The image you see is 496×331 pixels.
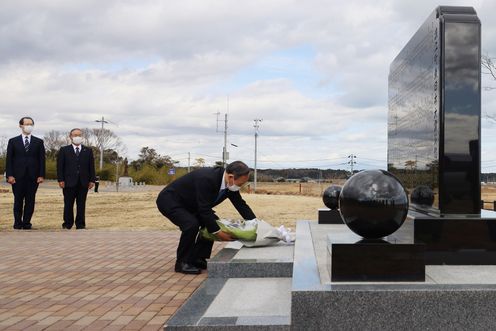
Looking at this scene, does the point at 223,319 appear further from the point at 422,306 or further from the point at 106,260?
the point at 106,260

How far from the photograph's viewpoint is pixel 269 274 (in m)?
4.95

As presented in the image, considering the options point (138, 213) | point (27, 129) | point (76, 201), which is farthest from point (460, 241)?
point (138, 213)

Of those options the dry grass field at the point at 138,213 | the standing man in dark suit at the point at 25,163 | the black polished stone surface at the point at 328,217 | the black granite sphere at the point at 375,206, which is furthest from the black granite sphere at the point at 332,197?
the standing man in dark suit at the point at 25,163

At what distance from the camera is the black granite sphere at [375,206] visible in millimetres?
3832

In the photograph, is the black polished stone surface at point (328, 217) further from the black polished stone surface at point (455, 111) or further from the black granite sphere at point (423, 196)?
the black polished stone surface at point (455, 111)

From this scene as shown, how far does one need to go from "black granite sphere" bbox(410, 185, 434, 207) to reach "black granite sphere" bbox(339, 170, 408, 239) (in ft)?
5.13

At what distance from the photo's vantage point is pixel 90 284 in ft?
17.2

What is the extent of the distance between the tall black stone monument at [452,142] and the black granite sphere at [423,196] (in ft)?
0.15

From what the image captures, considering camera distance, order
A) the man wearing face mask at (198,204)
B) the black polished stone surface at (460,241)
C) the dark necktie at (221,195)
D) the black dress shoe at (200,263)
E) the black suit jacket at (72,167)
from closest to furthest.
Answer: the black polished stone surface at (460,241) → the man wearing face mask at (198,204) → the dark necktie at (221,195) → the black dress shoe at (200,263) → the black suit jacket at (72,167)

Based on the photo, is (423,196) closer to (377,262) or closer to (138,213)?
(377,262)

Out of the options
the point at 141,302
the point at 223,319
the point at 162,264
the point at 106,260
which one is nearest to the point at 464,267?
the point at 223,319

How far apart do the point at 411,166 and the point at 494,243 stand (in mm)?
1857

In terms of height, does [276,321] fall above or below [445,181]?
below

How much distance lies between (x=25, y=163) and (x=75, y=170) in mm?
1040
